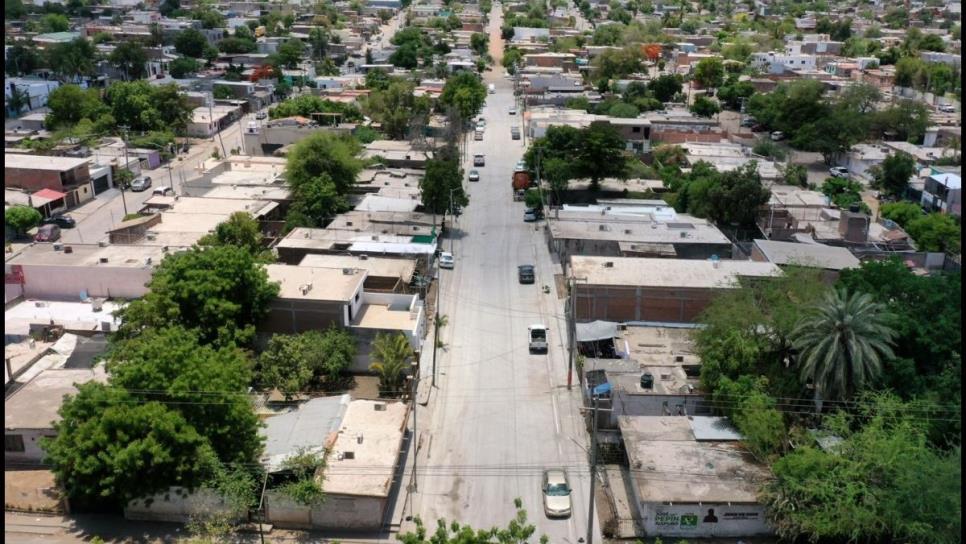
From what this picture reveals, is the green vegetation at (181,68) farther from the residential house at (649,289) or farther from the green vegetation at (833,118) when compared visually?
the residential house at (649,289)

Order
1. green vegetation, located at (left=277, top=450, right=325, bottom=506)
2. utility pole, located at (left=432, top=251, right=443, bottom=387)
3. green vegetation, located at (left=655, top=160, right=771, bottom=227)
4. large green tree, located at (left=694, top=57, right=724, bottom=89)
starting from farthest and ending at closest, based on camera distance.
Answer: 1. large green tree, located at (left=694, top=57, right=724, bottom=89)
2. green vegetation, located at (left=655, top=160, right=771, bottom=227)
3. utility pole, located at (left=432, top=251, right=443, bottom=387)
4. green vegetation, located at (left=277, top=450, right=325, bottom=506)

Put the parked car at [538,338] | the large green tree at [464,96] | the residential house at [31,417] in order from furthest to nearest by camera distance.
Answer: the large green tree at [464,96] < the parked car at [538,338] < the residential house at [31,417]

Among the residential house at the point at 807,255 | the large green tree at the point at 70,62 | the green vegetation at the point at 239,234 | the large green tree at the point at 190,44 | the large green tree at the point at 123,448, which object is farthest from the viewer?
the large green tree at the point at 190,44

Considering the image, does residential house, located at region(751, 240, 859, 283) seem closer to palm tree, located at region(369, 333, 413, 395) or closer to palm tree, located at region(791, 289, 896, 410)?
palm tree, located at region(791, 289, 896, 410)

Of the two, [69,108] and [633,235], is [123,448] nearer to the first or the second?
[633,235]

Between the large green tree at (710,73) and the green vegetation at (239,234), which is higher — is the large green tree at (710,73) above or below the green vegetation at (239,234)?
above

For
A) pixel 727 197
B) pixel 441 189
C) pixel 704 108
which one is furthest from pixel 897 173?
pixel 441 189

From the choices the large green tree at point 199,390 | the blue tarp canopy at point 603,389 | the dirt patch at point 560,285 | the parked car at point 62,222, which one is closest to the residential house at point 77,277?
the parked car at point 62,222

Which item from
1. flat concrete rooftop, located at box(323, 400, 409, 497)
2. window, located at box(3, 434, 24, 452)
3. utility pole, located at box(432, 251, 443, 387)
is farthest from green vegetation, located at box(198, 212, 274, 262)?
flat concrete rooftop, located at box(323, 400, 409, 497)
